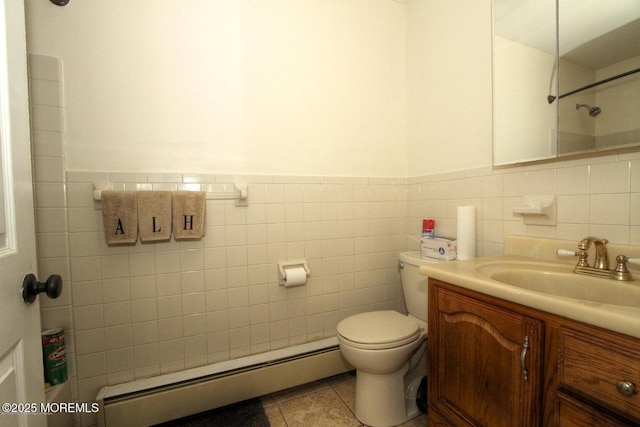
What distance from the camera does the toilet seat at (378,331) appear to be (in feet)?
3.86

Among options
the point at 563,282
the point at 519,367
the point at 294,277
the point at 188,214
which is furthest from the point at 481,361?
the point at 188,214

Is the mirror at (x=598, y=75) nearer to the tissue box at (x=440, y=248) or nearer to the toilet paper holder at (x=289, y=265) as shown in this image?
the tissue box at (x=440, y=248)

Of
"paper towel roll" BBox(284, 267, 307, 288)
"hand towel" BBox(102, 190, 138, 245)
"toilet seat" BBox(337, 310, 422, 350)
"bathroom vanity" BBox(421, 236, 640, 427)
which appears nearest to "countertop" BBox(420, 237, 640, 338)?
"bathroom vanity" BBox(421, 236, 640, 427)

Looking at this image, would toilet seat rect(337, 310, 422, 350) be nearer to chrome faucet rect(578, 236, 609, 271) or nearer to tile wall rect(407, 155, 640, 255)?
tile wall rect(407, 155, 640, 255)

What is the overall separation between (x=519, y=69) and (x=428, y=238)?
0.91m

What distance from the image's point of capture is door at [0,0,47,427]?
1.79 ft

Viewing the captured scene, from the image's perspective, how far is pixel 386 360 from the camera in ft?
3.90

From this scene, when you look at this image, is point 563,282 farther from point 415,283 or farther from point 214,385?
point 214,385

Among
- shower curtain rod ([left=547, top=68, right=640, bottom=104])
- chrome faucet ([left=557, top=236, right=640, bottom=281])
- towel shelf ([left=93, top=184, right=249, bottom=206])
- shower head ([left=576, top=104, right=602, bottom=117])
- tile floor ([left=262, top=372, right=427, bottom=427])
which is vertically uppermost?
shower curtain rod ([left=547, top=68, right=640, bottom=104])

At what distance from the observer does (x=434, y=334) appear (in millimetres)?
1007

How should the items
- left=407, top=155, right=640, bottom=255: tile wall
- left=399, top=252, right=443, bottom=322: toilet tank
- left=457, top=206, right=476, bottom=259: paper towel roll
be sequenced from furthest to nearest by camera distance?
1. left=399, top=252, right=443, bottom=322: toilet tank
2. left=457, top=206, right=476, bottom=259: paper towel roll
3. left=407, top=155, right=640, bottom=255: tile wall

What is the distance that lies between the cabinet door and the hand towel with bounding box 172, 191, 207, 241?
1089mm

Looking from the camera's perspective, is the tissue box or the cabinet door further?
the tissue box

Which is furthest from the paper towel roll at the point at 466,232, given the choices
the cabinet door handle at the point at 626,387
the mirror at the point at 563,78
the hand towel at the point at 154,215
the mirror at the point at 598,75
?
the hand towel at the point at 154,215
